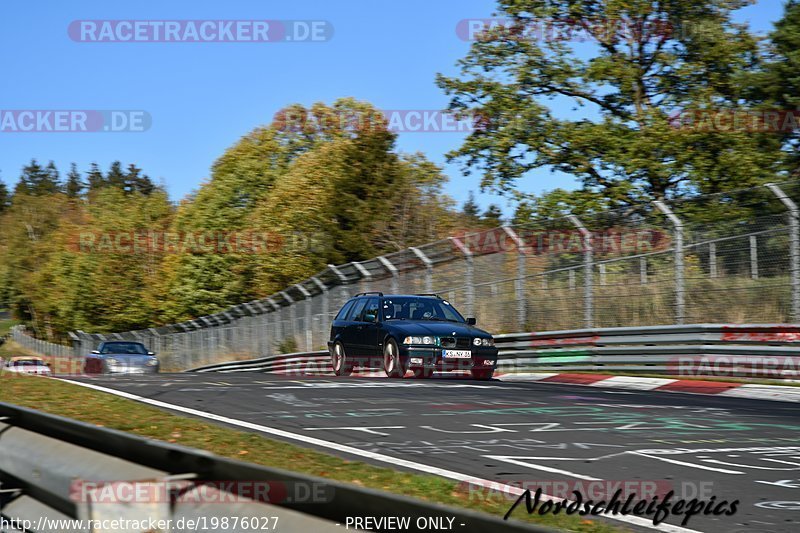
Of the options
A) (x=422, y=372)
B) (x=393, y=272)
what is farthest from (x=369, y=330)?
(x=393, y=272)

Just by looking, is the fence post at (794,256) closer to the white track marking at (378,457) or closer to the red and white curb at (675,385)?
the red and white curb at (675,385)

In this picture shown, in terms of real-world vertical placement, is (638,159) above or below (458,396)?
above

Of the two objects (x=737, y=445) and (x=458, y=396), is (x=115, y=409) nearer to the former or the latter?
(x=458, y=396)

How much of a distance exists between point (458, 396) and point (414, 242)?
43.3 meters

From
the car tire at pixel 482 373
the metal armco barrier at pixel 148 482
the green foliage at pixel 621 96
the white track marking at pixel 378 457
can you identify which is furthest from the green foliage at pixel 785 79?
the metal armco barrier at pixel 148 482

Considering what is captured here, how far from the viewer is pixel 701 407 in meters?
11.6

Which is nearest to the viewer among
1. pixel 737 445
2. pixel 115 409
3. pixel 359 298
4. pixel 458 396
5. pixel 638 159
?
pixel 737 445

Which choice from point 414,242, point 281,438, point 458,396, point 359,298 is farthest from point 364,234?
point 281,438

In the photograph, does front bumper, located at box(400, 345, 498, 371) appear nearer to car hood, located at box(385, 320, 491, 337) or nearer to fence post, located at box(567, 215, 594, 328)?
car hood, located at box(385, 320, 491, 337)

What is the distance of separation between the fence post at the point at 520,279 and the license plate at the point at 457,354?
3496 mm

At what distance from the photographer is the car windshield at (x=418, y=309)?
19.4 m

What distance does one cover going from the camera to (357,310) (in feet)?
67.6

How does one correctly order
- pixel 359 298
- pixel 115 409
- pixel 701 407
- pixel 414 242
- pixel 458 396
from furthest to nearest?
pixel 414 242
pixel 359 298
pixel 458 396
pixel 701 407
pixel 115 409

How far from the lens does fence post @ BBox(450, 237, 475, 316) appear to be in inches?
891
